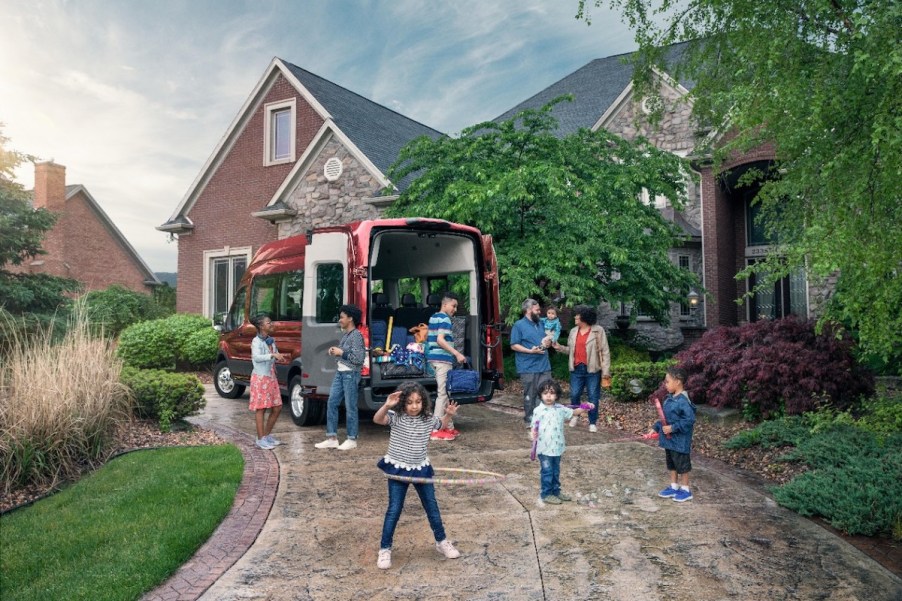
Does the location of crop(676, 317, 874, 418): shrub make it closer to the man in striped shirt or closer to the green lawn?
the man in striped shirt

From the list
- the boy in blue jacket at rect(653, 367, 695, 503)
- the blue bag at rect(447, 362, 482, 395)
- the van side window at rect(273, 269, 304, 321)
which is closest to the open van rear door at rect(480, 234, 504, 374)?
the blue bag at rect(447, 362, 482, 395)

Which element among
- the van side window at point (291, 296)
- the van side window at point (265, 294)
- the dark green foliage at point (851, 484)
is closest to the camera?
the dark green foliage at point (851, 484)

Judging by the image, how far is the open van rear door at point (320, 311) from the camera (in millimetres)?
9133

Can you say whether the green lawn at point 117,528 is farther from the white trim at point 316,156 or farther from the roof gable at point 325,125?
the roof gable at point 325,125

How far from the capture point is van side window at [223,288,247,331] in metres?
12.1

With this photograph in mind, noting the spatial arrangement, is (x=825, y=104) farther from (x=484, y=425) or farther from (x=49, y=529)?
(x=49, y=529)

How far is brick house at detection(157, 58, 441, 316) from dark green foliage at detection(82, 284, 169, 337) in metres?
1.12

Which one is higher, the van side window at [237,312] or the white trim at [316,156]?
the white trim at [316,156]

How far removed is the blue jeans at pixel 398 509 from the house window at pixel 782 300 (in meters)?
18.4

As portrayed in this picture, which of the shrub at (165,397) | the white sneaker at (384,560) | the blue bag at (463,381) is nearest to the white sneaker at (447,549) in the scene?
the white sneaker at (384,560)

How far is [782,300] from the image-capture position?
21453 millimetres

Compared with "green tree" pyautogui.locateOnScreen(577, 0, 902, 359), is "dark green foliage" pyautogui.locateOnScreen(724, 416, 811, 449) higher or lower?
lower

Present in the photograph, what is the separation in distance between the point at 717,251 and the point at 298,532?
1730cm

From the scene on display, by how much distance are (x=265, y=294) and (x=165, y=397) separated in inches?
90.2
